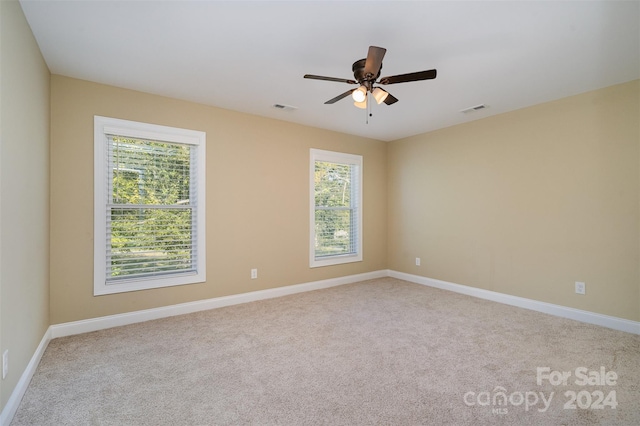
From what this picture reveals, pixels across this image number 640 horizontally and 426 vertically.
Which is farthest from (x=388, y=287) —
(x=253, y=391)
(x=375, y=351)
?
(x=253, y=391)

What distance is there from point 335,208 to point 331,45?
9.91 feet

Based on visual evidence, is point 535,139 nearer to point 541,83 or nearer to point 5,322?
point 541,83

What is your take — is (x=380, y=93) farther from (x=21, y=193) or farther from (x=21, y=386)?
(x=21, y=386)

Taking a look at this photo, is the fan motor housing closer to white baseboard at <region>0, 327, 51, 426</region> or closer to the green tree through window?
the green tree through window

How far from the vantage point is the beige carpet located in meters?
1.88

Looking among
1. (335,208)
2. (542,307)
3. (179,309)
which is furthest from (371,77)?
(542,307)

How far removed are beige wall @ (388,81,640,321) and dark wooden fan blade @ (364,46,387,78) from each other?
107 inches

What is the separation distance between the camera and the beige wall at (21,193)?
1.77 meters

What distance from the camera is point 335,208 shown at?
5.23 m

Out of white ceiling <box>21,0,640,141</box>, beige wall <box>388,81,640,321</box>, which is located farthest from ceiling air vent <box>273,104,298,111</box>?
beige wall <box>388,81,640,321</box>

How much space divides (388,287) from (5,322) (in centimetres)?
435

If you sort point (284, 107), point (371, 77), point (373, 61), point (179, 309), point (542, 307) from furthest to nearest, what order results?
point (284, 107) → point (542, 307) → point (179, 309) → point (371, 77) → point (373, 61)

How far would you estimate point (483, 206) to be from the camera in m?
4.41

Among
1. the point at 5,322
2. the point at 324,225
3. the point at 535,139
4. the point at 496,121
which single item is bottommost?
the point at 5,322
